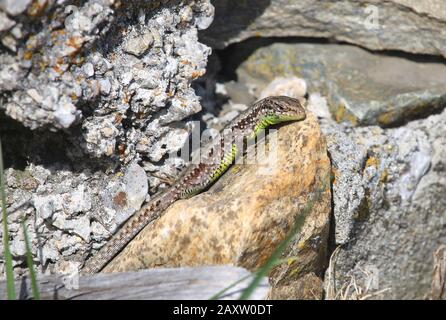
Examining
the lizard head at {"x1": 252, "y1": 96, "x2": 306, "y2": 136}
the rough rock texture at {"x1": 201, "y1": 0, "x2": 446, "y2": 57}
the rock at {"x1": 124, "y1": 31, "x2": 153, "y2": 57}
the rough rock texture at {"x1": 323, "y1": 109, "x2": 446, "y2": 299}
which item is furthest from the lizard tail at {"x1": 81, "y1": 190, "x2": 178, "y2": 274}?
the rough rock texture at {"x1": 201, "y1": 0, "x2": 446, "y2": 57}

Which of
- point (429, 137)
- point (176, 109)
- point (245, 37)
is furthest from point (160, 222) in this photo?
point (429, 137)

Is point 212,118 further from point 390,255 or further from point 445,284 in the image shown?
point 445,284

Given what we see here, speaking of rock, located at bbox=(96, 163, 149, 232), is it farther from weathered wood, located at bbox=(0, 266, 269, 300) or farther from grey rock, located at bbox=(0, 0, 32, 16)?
grey rock, located at bbox=(0, 0, 32, 16)

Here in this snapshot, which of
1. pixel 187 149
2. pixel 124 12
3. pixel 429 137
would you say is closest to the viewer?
pixel 124 12

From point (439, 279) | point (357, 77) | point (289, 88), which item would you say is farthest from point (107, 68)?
point (439, 279)

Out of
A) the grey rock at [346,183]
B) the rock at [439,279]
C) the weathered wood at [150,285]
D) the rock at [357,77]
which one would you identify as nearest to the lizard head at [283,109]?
the grey rock at [346,183]

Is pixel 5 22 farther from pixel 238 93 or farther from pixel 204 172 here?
pixel 238 93

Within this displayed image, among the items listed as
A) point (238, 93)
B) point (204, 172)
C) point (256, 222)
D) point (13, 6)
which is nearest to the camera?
point (13, 6)
